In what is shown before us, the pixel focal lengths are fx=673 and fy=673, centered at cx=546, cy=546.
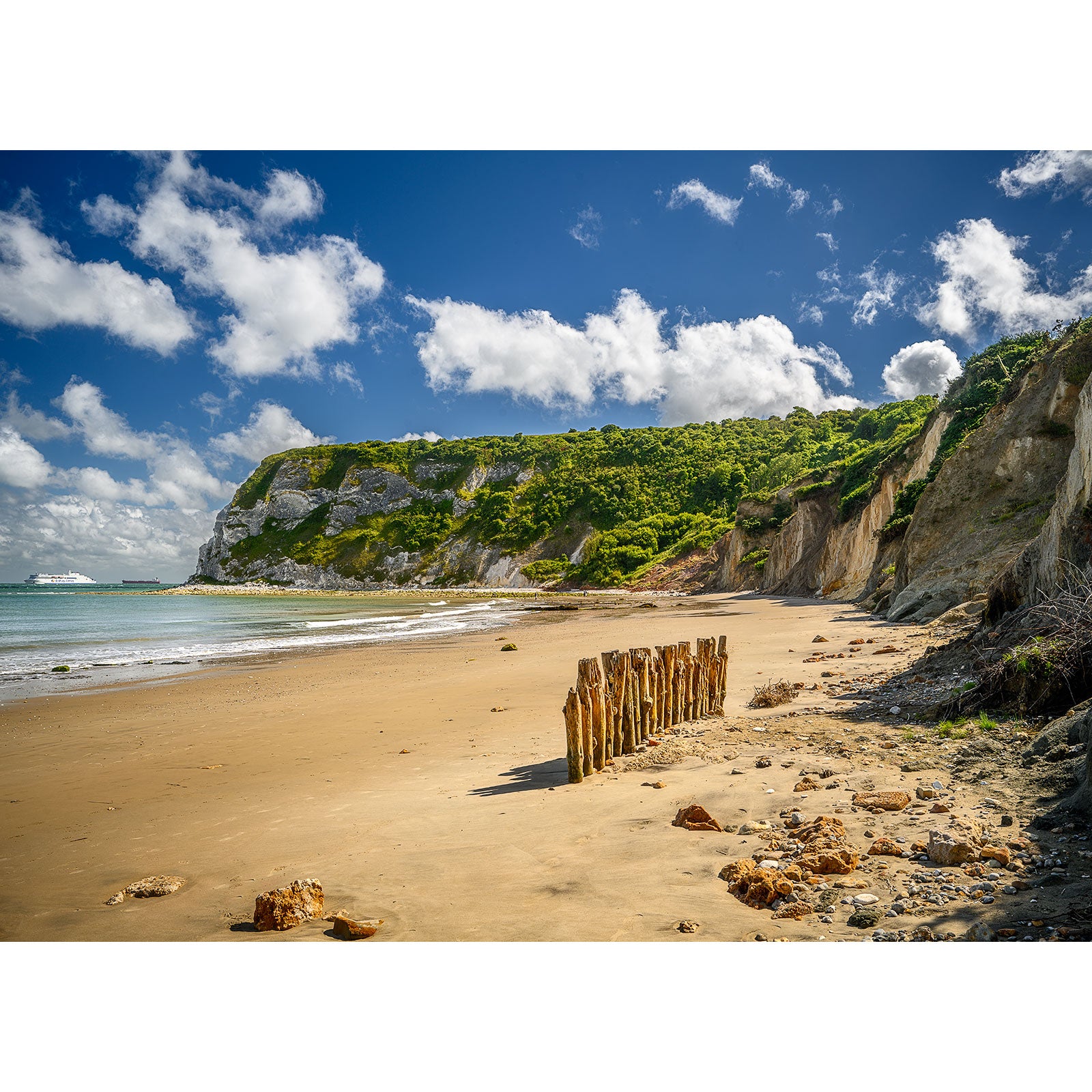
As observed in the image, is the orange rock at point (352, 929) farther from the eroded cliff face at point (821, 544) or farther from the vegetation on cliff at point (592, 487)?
the vegetation on cliff at point (592, 487)

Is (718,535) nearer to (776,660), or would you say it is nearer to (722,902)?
(776,660)

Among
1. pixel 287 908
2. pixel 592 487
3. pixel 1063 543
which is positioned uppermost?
pixel 592 487

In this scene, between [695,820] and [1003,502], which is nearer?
[695,820]

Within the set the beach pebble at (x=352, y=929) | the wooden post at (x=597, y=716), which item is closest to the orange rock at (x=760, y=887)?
the beach pebble at (x=352, y=929)

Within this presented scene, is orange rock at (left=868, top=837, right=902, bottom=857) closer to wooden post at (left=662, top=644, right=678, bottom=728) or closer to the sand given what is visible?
the sand

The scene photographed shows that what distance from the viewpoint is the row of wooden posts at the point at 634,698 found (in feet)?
24.3

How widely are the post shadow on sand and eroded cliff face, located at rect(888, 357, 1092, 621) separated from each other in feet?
42.2

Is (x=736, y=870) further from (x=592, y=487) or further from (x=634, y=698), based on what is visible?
(x=592, y=487)

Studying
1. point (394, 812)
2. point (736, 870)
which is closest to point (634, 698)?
point (394, 812)

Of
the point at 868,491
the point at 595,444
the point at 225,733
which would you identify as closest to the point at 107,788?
the point at 225,733

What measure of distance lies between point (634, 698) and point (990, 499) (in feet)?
57.1

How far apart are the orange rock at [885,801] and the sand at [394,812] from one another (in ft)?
0.86

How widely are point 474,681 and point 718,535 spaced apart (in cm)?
6836

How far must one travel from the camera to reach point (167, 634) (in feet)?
99.8
